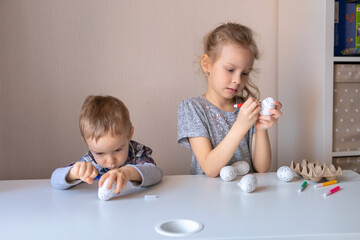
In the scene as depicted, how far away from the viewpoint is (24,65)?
4.03ft

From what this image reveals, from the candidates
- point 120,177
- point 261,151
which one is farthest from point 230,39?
point 120,177

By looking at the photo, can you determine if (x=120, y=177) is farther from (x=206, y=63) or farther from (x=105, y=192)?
(x=206, y=63)

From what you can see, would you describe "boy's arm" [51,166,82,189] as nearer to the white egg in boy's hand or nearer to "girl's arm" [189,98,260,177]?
the white egg in boy's hand

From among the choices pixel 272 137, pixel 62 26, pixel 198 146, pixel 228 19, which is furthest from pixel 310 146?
pixel 62 26

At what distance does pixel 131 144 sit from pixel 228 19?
68 cm

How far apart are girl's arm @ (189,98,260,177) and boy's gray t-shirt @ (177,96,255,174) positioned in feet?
0.33

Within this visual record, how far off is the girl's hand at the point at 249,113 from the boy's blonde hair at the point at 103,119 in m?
0.30

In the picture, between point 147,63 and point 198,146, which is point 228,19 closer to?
point 147,63

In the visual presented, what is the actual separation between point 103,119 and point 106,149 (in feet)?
0.25

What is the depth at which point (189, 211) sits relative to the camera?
0.63 m

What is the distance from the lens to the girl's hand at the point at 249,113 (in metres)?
0.87

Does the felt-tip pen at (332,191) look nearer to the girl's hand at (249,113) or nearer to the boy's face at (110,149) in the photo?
the girl's hand at (249,113)

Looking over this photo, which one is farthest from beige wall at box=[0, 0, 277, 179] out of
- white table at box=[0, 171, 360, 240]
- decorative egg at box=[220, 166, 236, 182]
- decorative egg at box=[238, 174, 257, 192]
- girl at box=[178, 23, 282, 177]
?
decorative egg at box=[238, 174, 257, 192]

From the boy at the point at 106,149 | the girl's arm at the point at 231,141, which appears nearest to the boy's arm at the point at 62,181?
the boy at the point at 106,149
